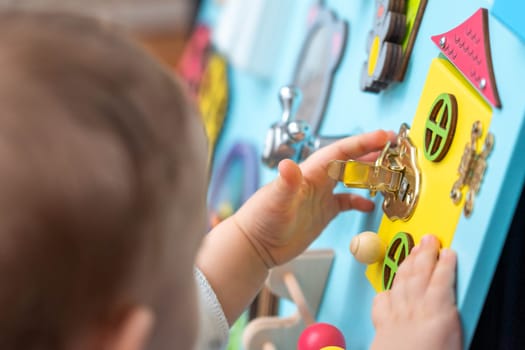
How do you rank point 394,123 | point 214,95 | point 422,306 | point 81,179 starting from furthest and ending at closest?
point 214,95, point 394,123, point 422,306, point 81,179

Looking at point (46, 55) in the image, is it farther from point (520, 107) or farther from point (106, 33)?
point (520, 107)

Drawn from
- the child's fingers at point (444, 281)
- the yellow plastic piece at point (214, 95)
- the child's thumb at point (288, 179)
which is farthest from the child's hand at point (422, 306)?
the yellow plastic piece at point (214, 95)

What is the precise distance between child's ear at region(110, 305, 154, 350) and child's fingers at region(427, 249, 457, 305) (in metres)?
0.16

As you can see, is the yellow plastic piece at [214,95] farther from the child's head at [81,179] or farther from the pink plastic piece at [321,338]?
the child's head at [81,179]

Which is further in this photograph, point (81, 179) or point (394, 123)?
point (394, 123)

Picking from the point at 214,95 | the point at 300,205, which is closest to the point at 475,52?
the point at 300,205

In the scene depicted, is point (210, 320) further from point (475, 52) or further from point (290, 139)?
point (475, 52)

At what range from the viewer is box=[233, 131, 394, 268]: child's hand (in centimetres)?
49

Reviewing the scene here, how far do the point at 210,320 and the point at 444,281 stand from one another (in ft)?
0.68

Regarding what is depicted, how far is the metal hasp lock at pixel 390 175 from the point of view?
1.48ft

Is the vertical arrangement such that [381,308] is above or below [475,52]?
below

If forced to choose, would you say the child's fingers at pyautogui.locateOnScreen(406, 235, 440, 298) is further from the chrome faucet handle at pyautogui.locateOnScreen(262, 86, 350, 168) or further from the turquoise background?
the chrome faucet handle at pyautogui.locateOnScreen(262, 86, 350, 168)

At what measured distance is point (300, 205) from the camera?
0.52 meters

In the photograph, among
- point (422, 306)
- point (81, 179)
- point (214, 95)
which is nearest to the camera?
point (81, 179)
